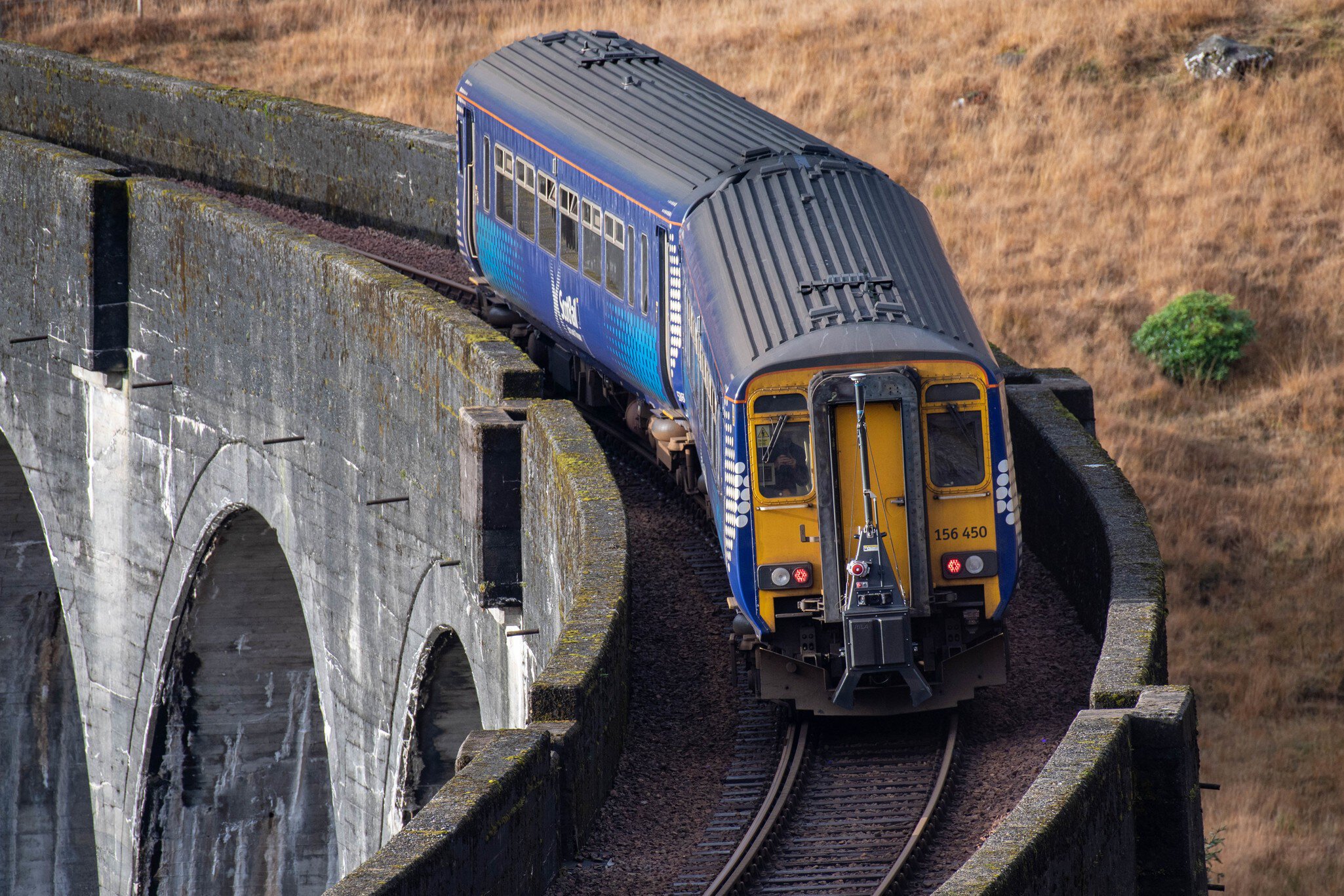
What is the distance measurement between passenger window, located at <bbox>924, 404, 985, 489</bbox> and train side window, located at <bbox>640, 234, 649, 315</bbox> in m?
3.62

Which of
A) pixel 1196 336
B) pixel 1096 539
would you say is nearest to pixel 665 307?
pixel 1096 539

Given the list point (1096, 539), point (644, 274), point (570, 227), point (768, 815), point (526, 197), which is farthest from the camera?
point (526, 197)

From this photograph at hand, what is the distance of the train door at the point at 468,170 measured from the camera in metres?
19.4

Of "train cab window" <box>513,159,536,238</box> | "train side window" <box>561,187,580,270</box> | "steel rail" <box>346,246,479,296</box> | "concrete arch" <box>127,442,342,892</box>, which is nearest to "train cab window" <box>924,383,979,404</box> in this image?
"train side window" <box>561,187,580,270</box>

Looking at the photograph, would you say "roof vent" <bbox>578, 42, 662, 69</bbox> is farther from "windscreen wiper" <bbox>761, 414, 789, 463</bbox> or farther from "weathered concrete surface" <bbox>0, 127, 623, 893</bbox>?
"windscreen wiper" <bbox>761, 414, 789, 463</bbox>

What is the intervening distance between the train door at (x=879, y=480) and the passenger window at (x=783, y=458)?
0.75ft

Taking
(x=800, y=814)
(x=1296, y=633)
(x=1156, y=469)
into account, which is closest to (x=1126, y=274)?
(x=1156, y=469)

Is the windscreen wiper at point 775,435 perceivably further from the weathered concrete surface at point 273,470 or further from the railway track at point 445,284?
the railway track at point 445,284

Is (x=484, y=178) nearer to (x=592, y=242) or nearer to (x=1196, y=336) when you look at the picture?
(x=592, y=242)

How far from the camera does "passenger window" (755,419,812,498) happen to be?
1218 centimetres

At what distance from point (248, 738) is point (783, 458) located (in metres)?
12.0

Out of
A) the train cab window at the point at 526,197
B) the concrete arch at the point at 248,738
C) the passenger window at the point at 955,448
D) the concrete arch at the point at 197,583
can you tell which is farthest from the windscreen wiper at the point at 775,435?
the concrete arch at the point at 248,738

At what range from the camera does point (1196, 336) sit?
83.7ft

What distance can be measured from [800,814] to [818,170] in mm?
4892
